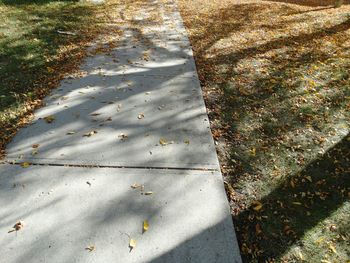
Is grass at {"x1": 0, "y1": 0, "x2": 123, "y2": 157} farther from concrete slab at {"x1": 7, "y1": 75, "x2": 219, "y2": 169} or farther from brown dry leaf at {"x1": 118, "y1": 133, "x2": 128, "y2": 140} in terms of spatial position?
brown dry leaf at {"x1": 118, "y1": 133, "x2": 128, "y2": 140}

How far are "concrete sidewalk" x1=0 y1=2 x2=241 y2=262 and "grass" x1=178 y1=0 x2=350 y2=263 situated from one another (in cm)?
31

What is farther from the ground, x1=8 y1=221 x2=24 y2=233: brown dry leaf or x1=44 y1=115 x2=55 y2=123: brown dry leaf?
x1=44 y1=115 x2=55 y2=123: brown dry leaf

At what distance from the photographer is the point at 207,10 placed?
10555 millimetres

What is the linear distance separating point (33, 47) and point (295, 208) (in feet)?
19.8

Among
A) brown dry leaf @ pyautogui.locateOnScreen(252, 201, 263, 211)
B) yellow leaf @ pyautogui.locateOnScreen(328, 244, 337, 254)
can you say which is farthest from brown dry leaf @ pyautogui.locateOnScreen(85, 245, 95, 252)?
yellow leaf @ pyautogui.locateOnScreen(328, 244, 337, 254)

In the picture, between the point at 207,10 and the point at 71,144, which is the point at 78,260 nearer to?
the point at 71,144

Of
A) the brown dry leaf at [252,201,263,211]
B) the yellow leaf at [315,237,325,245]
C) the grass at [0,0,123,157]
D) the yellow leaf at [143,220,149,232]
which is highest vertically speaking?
the grass at [0,0,123,157]

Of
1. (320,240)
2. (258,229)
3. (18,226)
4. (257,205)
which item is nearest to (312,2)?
(257,205)

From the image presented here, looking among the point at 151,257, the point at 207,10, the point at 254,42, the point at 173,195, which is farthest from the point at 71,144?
the point at 207,10

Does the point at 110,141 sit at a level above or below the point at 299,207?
above

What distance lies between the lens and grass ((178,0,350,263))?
2953 millimetres

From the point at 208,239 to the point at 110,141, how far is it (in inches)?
72.5

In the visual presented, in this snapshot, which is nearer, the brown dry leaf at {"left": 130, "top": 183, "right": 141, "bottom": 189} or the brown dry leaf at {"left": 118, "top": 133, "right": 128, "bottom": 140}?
the brown dry leaf at {"left": 130, "top": 183, "right": 141, "bottom": 189}

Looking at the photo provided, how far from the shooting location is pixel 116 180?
339 centimetres
